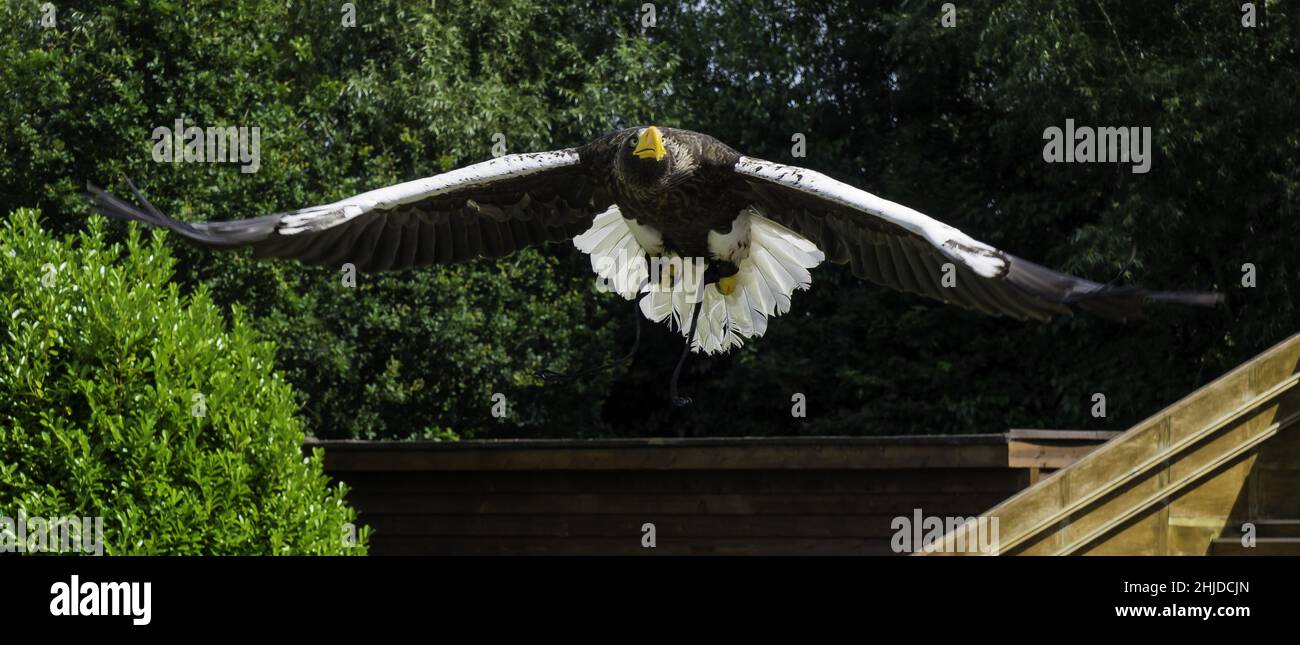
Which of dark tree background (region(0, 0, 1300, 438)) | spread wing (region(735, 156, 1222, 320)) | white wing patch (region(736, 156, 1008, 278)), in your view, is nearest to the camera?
spread wing (region(735, 156, 1222, 320))

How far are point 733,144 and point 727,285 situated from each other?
8802 millimetres

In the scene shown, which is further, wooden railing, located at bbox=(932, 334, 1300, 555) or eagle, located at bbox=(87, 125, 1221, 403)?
wooden railing, located at bbox=(932, 334, 1300, 555)

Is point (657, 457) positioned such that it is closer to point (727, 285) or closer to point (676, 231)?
point (727, 285)

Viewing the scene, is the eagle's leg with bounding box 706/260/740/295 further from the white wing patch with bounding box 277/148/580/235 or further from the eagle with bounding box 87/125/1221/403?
the white wing patch with bounding box 277/148/580/235

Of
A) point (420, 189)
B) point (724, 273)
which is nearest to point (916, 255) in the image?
point (724, 273)

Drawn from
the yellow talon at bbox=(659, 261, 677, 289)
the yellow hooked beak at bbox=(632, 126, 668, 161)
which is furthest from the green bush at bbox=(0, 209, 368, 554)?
the yellow hooked beak at bbox=(632, 126, 668, 161)

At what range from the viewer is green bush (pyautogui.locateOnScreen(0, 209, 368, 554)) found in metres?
6.44

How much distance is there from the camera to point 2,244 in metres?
6.75

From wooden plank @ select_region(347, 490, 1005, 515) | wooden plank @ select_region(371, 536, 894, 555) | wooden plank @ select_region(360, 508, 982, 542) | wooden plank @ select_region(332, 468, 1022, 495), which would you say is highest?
wooden plank @ select_region(332, 468, 1022, 495)

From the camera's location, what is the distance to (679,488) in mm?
9930

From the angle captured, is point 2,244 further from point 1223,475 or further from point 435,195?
point 1223,475

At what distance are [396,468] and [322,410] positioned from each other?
10.2 ft

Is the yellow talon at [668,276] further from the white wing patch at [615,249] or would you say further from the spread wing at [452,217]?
the spread wing at [452,217]

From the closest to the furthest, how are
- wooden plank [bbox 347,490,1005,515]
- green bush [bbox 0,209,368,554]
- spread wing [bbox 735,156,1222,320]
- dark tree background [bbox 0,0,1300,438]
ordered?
spread wing [bbox 735,156,1222,320] < green bush [bbox 0,209,368,554] < wooden plank [bbox 347,490,1005,515] < dark tree background [bbox 0,0,1300,438]
